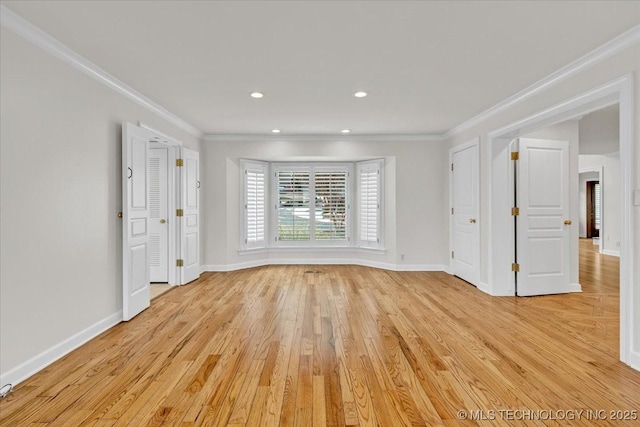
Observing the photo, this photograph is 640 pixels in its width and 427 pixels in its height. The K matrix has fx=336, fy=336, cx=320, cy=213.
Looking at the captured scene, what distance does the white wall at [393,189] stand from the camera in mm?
5914

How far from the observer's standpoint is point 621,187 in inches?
99.7

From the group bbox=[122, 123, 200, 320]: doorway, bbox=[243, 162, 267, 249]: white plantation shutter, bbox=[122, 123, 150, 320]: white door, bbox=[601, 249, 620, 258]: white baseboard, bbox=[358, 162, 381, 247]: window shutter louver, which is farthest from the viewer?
bbox=[601, 249, 620, 258]: white baseboard

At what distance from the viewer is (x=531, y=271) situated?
14.3ft

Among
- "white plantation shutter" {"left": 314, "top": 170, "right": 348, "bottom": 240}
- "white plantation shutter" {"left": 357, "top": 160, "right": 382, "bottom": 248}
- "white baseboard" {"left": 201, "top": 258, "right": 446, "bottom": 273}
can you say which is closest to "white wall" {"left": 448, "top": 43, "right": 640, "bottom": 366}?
"white baseboard" {"left": 201, "top": 258, "right": 446, "bottom": 273}

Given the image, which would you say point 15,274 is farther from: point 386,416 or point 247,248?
point 247,248

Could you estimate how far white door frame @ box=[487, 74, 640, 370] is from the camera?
95.9 inches

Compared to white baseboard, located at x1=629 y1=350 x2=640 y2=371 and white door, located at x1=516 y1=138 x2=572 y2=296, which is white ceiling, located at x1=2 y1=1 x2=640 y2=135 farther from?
white baseboard, located at x1=629 y1=350 x2=640 y2=371

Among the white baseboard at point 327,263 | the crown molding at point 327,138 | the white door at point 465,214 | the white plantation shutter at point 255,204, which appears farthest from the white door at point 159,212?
the white door at point 465,214

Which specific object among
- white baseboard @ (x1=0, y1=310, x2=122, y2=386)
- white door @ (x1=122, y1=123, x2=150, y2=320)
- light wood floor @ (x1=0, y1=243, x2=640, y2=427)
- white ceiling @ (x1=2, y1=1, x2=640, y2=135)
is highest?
white ceiling @ (x1=2, y1=1, x2=640, y2=135)

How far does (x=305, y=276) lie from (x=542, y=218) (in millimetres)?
3491

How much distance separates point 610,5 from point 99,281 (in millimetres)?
4396

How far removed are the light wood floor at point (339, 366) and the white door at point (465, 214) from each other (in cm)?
93

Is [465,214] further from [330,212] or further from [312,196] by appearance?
[312,196]

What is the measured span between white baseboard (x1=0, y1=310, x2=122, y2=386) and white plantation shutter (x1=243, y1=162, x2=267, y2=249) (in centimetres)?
307
